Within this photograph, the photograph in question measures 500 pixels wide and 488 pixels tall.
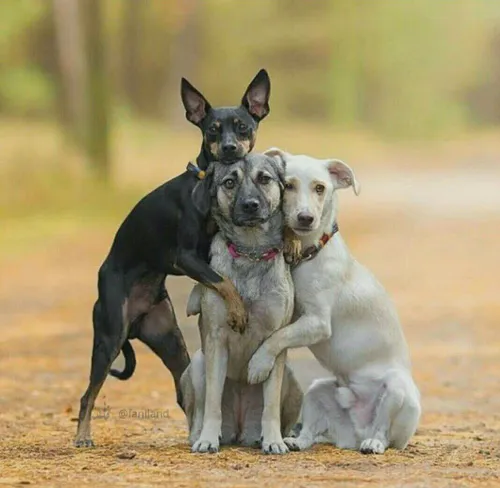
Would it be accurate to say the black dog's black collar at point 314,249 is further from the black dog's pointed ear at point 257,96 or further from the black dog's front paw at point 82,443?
the black dog's front paw at point 82,443

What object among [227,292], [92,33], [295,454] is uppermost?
[92,33]

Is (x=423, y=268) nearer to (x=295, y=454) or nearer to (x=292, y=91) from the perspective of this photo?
(x=292, y=91)

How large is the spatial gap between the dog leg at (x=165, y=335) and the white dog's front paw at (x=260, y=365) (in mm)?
695

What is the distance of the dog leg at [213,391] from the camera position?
5730mm

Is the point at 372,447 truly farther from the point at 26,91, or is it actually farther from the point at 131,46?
the point at 131,46

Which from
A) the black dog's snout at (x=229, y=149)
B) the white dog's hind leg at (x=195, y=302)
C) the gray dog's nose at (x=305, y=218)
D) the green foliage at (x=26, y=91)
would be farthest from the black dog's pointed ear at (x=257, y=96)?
the green foliage at (x=26, y=91)

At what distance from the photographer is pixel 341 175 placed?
600 centimetres

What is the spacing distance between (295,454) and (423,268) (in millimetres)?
12953

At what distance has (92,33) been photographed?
21.2 m

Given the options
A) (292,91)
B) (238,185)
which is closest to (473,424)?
(238,185)

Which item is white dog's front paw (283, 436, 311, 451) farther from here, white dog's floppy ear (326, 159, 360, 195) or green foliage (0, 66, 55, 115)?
green foliage (0, 66, 55, 115)

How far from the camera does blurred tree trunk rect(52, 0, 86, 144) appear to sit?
21109mm

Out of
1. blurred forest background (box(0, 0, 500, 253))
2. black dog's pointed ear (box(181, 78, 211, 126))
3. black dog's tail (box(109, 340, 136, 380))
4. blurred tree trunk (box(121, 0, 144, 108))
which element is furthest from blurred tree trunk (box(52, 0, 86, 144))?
black dog's pointed ear (box(181, 78, 211, 126))

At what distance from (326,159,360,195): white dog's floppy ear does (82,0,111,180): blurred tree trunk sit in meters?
15.2
